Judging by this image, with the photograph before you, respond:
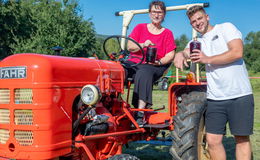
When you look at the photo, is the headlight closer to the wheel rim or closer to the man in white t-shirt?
the man in white t-shirt

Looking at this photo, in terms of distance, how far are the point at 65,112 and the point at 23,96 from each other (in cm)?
38

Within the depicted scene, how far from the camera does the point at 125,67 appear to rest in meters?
3.71

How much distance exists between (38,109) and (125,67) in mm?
1486

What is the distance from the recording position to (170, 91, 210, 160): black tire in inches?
132

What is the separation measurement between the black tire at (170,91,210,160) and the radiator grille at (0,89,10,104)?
1.85m

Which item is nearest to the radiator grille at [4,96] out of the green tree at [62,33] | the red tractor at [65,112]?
the red tractor at [65,112]

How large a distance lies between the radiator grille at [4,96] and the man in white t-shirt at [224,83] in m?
1.73

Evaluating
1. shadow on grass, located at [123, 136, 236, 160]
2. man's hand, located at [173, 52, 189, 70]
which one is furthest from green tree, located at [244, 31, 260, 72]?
man's hand, located at [173, 52, 189, 70]

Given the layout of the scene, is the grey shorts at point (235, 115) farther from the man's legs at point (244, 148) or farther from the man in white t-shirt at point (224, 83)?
the man's legs at point (244, 148)

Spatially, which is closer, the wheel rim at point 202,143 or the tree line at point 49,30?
the wheel rim at point 202,143

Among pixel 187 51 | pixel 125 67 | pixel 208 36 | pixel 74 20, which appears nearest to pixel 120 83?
pixel 125 67

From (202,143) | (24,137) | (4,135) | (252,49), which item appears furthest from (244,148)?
(252,49)

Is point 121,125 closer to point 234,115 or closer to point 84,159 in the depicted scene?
point 84,159

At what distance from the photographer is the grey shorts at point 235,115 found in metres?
2.83
